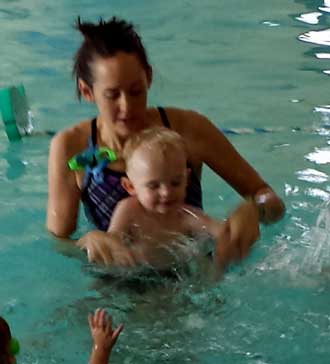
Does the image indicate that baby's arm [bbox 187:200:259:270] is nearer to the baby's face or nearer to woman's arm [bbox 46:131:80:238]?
the baby's face

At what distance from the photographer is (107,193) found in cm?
315

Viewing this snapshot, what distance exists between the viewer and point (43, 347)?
9.89ft

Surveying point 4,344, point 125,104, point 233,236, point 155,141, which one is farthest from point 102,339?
point 125,104

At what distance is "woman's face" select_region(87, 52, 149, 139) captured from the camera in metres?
2.96

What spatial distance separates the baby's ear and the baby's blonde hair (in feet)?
0.30

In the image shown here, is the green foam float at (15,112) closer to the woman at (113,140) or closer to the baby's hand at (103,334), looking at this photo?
the woman at (113,140)

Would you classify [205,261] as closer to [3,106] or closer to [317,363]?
[317,363]

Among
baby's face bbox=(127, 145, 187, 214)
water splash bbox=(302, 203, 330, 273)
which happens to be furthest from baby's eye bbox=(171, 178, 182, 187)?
water splash bbox=(302, 203, 330, 273)

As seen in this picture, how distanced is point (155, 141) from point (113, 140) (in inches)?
12.2

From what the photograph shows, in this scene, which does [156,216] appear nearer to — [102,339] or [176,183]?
[176,183]

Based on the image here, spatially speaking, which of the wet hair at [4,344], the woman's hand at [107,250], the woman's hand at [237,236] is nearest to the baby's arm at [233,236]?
the woman's hand at [237,236]

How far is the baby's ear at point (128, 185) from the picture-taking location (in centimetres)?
305

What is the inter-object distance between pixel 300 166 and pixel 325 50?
5.68 feet

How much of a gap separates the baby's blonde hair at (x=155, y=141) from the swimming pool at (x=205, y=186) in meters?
0.40
